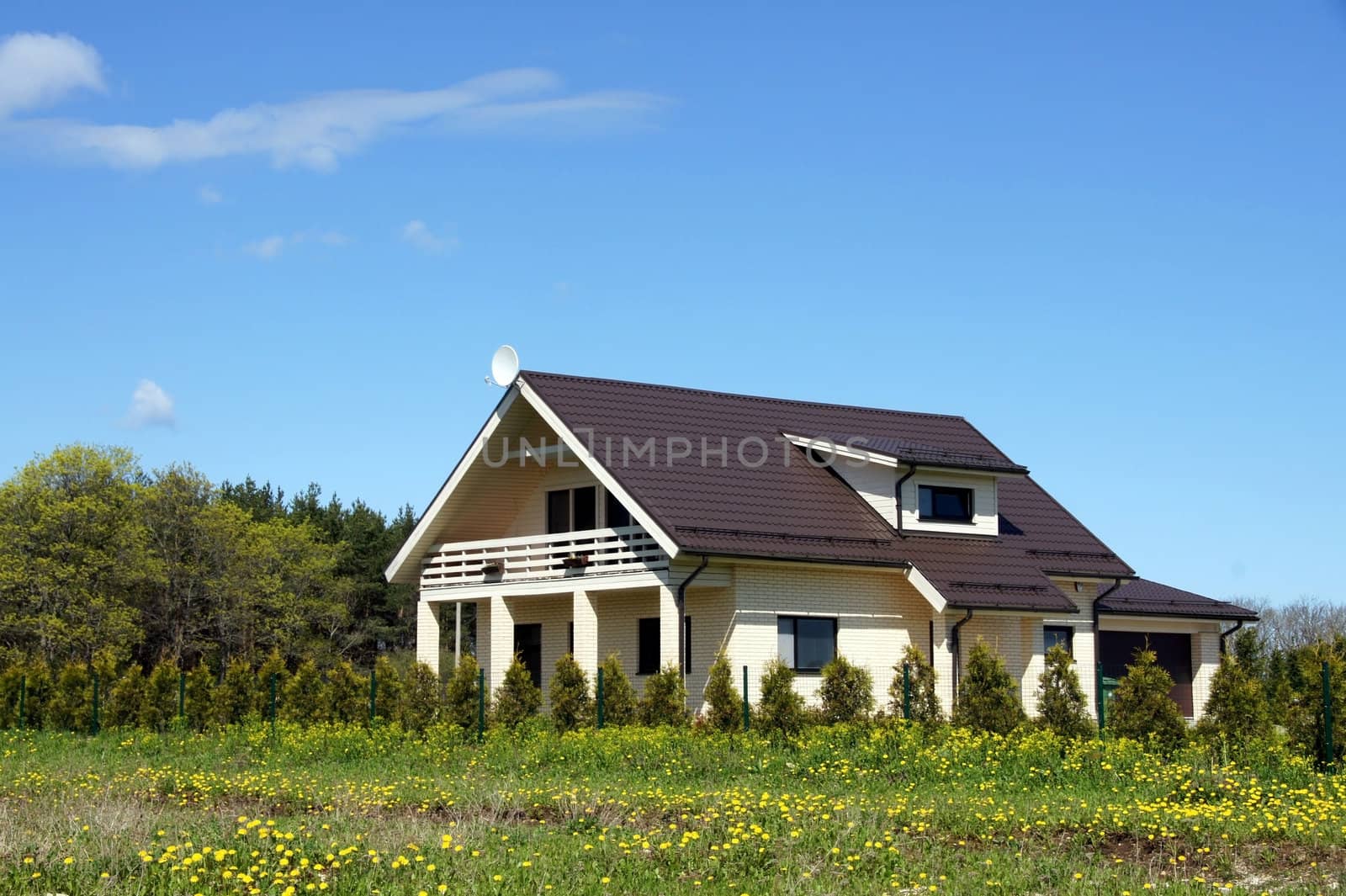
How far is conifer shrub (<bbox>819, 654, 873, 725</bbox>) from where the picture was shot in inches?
992

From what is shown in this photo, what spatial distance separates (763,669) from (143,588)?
37.8 meters

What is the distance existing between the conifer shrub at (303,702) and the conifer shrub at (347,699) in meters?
0.14

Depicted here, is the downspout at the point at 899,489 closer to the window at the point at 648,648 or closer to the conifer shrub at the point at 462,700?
the window at the point at 648,648

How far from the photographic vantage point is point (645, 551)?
29281mm

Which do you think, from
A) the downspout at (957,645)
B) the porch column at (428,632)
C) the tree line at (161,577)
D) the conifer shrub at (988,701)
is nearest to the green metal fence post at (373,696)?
the porch column at (428,632)

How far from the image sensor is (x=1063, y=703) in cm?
2405

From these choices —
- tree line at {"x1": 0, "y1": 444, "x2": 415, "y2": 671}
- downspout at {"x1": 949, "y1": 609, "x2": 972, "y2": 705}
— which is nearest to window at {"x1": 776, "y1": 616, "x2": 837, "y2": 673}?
downspout at {"x1": 949, "y1": 609, "x2": 972, "y2": 705}

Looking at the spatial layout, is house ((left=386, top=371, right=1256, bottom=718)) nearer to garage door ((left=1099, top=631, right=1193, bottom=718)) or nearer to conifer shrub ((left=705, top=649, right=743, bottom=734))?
garage door ((left=1099, top=631, right=1193, bottom=718))

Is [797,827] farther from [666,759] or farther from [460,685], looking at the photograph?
[460,685]

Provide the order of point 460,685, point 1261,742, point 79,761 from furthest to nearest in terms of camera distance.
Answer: point 460,685 → point 79,761 → point 1261,742

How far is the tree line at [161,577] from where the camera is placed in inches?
2184

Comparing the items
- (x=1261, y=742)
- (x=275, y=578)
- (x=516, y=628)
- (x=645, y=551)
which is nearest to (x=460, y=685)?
(x=645, y=551)

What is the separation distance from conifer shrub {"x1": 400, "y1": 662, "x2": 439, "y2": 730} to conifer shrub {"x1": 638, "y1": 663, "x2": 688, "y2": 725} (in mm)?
4298

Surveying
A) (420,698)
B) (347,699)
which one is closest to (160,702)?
(347,699)
